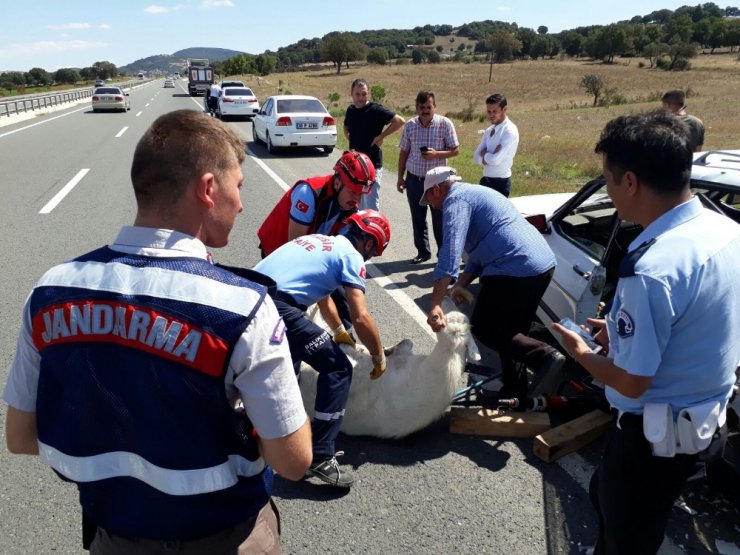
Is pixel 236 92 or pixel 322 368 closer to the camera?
pixel 322 368

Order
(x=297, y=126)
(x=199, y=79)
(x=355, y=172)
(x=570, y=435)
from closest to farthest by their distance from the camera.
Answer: (x=570, y=435), (x=355, y=172), (x=297, y=126), (x=199, y=79)

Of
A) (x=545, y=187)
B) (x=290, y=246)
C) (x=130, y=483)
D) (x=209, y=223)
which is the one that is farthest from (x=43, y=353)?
(x=545, y=187)

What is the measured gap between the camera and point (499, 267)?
3910 millimetres

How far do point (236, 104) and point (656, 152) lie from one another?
86.8 ft

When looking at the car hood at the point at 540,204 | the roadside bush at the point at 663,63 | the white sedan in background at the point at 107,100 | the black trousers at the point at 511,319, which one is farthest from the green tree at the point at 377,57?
the black trousers at the point at 511,319

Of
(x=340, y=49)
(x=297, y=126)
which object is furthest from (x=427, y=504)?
(x=340, y=49)

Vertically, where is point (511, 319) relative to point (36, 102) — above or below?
below

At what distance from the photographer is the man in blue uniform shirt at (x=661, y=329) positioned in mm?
1887

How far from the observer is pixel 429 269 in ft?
23.2

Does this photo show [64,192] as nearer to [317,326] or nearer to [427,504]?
[317,326]

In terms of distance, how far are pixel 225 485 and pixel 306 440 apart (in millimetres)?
225

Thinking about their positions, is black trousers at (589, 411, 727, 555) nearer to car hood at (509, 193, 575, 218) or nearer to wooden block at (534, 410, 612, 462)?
wooden block at (534, 410, 612, 462)

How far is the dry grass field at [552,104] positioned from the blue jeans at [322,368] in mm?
8313

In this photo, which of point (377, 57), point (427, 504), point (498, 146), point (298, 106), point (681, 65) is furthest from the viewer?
point (377, 57)
